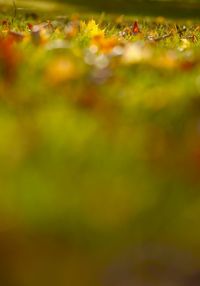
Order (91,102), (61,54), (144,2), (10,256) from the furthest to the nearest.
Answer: (144,2)
(61,54)
(91,102)
(10,256)

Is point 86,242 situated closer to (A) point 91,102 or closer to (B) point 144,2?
(A) point 91,102

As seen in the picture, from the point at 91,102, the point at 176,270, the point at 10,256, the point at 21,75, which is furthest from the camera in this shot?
the point at 21,75

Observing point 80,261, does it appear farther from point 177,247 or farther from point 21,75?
point 21,75

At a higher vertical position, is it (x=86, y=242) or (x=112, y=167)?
(x=112, y=167)

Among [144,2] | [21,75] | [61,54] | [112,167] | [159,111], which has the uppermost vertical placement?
[144,2]

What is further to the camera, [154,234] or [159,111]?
[159,111]

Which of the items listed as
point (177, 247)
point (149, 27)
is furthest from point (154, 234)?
point (149, 27)
